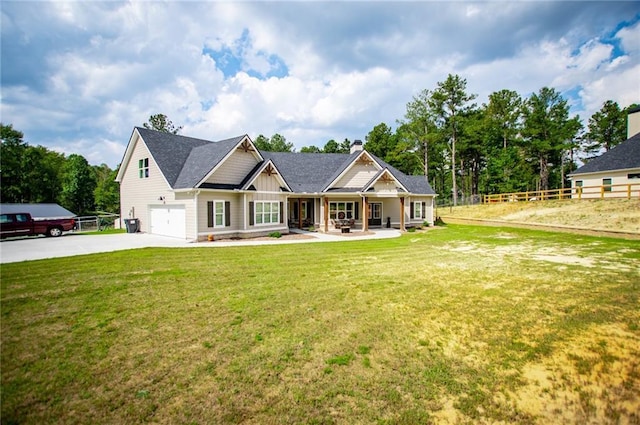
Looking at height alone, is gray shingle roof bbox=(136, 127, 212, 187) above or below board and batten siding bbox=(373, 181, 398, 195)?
above

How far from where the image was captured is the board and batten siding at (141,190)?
20.3 metres

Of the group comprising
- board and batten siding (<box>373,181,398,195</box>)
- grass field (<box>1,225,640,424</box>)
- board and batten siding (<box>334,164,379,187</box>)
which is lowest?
grass field (<box>1,225,640,424</box>)

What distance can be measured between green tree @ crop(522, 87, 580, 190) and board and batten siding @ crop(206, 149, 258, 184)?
49.8 meters

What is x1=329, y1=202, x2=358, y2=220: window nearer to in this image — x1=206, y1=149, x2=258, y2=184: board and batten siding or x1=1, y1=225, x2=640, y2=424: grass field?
x1=206, y1=149, x2=258, y2=184: board and batten siding

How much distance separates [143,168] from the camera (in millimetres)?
21844

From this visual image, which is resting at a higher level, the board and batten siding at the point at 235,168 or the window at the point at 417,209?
the board and batten siding at the point at 235,168

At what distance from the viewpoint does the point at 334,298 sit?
7453 mm

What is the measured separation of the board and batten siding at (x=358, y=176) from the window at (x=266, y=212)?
6036mm

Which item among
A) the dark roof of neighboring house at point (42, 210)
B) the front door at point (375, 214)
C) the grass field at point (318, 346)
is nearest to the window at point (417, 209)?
the front door at point (375, 214)

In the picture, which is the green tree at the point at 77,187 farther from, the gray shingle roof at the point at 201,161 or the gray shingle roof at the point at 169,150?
the gray shingle roof at the point at 201,161

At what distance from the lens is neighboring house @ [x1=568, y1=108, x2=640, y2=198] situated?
26652 mm

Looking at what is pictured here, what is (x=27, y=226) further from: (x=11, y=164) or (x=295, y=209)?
(x=11, y=164)

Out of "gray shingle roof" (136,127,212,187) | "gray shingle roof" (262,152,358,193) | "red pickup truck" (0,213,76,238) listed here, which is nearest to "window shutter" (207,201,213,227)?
"gray shingle roof" (136,127,212,187)

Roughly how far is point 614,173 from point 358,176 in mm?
25010
